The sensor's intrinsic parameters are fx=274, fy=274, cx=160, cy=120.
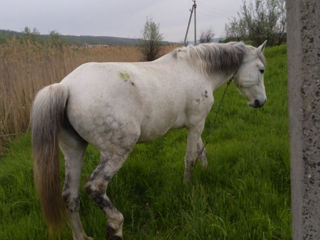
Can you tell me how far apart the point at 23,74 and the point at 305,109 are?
5.91 m

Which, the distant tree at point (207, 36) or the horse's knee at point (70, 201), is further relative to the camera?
the distant tree at point (207, 36)

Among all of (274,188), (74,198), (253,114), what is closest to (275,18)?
(253,114)

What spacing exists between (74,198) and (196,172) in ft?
5.33

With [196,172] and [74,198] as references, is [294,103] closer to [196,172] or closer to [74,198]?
[74,198]

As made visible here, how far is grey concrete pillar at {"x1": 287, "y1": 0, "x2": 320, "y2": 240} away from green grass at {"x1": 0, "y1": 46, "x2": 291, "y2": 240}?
114cm

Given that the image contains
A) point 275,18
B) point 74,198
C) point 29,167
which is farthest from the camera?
point 275,18

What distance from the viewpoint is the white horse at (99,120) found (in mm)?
2109

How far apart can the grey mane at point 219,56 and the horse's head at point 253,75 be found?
10 cm

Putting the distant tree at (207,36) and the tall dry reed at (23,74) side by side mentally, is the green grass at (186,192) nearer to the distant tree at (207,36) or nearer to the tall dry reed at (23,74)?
the tall dry reed at (23,74)

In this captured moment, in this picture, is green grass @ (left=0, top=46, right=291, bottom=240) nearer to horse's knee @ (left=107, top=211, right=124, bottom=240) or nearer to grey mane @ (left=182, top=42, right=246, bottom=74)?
horse's knee @ (left=107, top=211, right=124, bottom=240)

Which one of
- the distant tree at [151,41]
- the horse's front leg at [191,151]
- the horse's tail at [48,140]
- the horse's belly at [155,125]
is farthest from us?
the distant tree at [151,41]

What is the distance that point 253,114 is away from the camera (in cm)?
573

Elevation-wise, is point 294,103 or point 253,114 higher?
point 294,103

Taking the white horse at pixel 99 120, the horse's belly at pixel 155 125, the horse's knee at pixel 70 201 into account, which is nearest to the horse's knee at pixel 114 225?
the white horse at pixel 99 120
